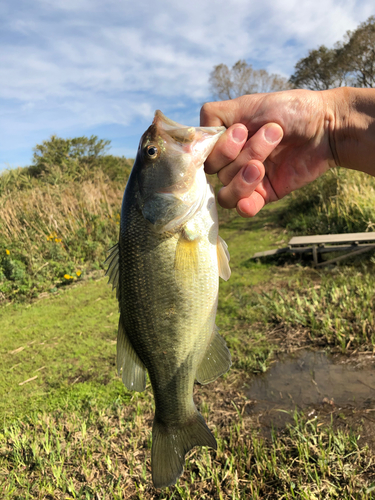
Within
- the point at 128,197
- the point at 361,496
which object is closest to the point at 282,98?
the point at 128,197

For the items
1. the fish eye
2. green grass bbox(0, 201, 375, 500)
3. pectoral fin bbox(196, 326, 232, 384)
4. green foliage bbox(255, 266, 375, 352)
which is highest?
the fish eye

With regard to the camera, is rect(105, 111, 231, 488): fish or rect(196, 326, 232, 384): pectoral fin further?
rect(196, 326, 232, 384): pectoral fin

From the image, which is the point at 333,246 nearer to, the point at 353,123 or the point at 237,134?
the point at 353,123

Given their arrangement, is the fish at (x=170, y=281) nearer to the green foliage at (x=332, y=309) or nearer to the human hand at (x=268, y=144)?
the human hand at (x=268, y=144)

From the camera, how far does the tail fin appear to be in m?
1.56

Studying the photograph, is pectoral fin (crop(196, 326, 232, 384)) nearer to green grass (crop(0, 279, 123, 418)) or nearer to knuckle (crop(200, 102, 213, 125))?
knuckle (crop(200, 102, 213, 125))

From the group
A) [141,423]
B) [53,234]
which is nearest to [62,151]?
[53,234]

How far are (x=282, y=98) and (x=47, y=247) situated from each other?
A: 7667 millimetres

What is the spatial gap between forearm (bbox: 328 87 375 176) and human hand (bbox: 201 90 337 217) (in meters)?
0.02

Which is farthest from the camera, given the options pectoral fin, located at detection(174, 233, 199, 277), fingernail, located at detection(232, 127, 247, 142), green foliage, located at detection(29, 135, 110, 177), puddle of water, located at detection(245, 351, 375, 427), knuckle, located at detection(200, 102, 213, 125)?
green foliage, located at detection(29, 135, 110, 177)

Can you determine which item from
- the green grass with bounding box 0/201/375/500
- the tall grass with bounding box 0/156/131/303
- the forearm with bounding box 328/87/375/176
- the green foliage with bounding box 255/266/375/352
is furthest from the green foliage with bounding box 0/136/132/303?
the forearm with bounding box 328/87/375/176

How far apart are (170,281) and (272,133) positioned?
101cm

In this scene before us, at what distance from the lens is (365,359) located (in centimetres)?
378

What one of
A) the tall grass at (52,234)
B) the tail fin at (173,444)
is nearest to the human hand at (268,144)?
the tail fin at (173,444)
